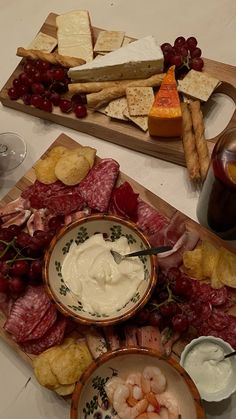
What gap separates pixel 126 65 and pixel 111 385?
839 millimetres

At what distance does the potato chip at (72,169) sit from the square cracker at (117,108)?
0.18 metres

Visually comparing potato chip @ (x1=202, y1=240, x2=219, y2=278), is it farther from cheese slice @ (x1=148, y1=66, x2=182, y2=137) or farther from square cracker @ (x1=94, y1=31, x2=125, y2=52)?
square cracker @ (x1=94, y1=31, x2=125, y2=52)

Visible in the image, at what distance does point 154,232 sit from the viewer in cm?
118

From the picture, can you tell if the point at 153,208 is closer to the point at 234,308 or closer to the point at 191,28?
the point at 234,308

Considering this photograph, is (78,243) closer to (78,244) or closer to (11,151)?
(78,244)

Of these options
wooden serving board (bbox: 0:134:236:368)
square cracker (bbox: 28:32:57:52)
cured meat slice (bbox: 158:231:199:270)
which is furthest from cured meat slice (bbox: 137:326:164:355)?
square cracker (bbox: 28:32:57:52)

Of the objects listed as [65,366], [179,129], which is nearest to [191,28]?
[179,129]

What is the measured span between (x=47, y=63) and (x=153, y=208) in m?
0.55

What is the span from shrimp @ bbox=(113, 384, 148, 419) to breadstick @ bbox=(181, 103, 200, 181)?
564mm

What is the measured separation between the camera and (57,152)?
130cm

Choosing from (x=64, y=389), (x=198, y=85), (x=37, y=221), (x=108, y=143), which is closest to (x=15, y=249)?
(x=37, y=221)

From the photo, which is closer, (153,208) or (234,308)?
(234,308)

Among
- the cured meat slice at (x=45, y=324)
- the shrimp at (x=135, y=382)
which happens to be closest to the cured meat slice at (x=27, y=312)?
the cured meat slice at (x=45, y=324)

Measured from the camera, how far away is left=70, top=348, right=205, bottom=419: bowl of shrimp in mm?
924
